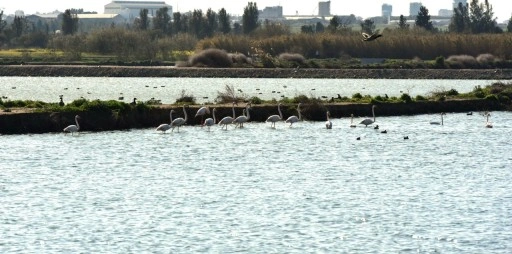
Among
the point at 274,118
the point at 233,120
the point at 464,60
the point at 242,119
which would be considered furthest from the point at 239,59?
the point at 242,119

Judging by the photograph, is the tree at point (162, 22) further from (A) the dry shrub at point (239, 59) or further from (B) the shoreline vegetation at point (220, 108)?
(B) the shoreline vegetation at point (220, 108)

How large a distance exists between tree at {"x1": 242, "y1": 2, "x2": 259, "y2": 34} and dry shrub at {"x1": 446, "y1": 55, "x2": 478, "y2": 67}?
154ft

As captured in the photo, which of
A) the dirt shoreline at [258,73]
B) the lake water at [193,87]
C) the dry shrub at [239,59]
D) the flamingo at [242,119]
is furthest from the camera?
the dry shrub at [239,59]

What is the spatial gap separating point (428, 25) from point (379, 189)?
135676 mm

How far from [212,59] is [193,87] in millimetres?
30107

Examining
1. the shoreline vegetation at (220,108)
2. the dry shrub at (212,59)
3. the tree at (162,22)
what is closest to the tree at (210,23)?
the tree at (162,22)

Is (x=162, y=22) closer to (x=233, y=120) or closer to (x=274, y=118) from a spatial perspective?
(x=274, y=118)

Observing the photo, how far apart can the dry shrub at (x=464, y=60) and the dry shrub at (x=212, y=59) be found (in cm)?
2263

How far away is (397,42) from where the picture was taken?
13812 centimetres

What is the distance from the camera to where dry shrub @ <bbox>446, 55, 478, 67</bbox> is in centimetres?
12962

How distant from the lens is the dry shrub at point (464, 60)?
12962cm

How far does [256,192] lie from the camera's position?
36562 mm

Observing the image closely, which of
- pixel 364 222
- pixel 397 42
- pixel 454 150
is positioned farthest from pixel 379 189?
pixel 397 42

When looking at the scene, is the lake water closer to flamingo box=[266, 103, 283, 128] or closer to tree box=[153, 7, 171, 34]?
flamingo box=[266, 103, 283, 128]
